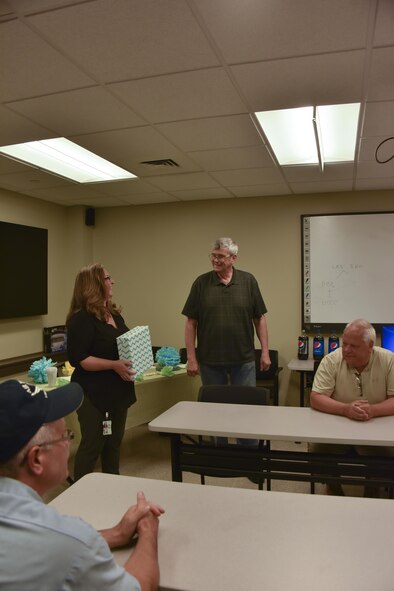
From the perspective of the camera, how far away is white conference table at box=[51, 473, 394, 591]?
1098 mm

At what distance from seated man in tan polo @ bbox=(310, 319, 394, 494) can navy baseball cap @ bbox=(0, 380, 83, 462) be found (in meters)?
1.77

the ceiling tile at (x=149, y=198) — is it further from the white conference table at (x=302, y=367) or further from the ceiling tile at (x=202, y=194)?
the white conference table at (x=302, y=367)

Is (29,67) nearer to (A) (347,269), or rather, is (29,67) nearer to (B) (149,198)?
(B) (149,198)

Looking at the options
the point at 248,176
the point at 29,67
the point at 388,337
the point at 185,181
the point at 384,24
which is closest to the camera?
the point at 384,24

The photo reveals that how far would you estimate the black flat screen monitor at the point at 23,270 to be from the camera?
4.48 metres

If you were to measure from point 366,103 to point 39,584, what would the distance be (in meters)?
2.58

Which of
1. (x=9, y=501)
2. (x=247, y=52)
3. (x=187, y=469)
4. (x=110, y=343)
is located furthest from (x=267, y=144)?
(x=9, y=501)

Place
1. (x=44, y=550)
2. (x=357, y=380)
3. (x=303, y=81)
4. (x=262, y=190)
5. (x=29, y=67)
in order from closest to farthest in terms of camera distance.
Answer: (x=44, y=550) < (x=29, y=67) < (x=303, y=81) < (x=357, y=380) < (x=262, y=190)

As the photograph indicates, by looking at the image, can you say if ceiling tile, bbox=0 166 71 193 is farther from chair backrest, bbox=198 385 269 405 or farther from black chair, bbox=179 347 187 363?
chair backrest, bbox=198 385 269 405

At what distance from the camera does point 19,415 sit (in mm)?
941

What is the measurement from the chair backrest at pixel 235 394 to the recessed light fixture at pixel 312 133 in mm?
1643

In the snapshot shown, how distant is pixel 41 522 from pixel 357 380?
202cm

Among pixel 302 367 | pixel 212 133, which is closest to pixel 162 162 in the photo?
pixel 212 133

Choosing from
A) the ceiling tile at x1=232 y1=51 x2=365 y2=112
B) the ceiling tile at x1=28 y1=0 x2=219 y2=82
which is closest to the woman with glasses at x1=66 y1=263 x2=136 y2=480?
the ceiling tile at x1=28 y1=0 x2=219 y2=82
